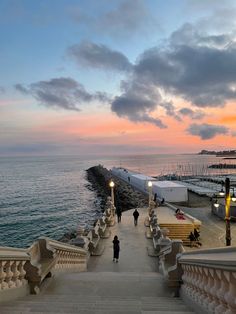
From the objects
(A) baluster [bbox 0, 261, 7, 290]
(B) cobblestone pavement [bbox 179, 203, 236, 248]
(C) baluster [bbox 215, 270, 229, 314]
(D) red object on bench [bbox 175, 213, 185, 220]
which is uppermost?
(C) baluster [bbox 215, 270, 229, 314]

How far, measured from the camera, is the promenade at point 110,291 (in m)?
5.46

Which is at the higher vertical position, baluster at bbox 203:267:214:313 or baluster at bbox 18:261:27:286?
baluster at bbox 203:267:214:313

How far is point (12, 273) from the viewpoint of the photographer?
6215 mm

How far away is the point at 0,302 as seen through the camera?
558cm

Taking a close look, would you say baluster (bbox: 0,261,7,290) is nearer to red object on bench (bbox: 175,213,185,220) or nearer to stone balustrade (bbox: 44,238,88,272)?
stone balustrade (bbox: 44,238,88,272)

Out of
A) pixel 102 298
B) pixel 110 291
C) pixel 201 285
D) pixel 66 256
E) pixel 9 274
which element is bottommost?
pixel 110 291

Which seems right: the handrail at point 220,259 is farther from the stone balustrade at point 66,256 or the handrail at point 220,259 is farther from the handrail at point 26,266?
the stone balustrade at point 66,256

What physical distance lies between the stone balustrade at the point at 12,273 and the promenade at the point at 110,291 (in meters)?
0.22

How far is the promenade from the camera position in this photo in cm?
546

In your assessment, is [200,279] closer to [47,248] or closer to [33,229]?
[47,248]

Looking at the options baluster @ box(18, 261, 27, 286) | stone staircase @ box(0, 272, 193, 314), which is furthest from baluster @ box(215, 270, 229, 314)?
baluster @ box(18, 261, 27, 286)

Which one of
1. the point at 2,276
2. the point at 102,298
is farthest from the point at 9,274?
the point at 102,298

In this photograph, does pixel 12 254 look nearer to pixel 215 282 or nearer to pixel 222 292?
pixel 215 282

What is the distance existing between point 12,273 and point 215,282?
3.60 m
